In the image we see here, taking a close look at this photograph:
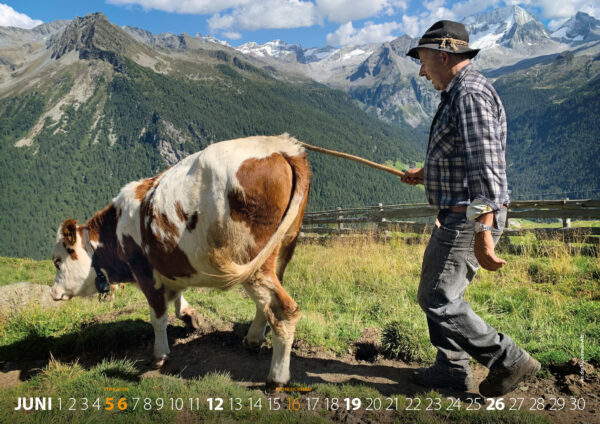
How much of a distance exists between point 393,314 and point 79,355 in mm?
4012

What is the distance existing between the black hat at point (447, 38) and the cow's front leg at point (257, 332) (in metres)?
3.17

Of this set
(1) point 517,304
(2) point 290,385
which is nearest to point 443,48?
(2) point 290,385

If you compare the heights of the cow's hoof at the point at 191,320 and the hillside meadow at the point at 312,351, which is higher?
the cow's hoof at the point at 191,320

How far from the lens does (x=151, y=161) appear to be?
159 metres

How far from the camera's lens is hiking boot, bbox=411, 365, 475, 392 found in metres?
3.08

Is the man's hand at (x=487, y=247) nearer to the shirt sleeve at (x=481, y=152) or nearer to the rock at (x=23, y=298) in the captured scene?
the shirt sleeve at (x=481, y=152)

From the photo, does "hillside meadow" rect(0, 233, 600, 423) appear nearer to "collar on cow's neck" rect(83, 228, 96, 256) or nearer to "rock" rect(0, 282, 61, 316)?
"rock" rect(0, 282, 61, 316)

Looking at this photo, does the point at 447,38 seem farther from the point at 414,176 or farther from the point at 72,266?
the point at 72,266

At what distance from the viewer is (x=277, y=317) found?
342 cm

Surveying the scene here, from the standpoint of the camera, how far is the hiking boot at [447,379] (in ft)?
10.1

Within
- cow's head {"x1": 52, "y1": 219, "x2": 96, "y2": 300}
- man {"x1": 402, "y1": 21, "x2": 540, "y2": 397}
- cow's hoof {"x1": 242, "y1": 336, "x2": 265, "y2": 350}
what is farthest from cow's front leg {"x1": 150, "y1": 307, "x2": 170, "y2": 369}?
man {"x1": 402, "y1": 21, "x2": 540, "y2": 397}

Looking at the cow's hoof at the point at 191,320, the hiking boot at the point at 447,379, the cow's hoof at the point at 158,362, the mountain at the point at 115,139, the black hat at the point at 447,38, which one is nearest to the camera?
the black hat at the point at 447,38

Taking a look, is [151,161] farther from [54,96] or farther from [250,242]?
[250,242]

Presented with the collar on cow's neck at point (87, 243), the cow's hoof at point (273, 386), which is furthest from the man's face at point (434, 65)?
the collar on cow's neck at point (87, 243)
